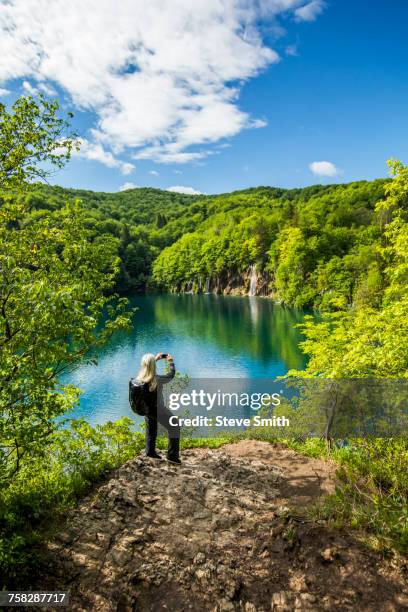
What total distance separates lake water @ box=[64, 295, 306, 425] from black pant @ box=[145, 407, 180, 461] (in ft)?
41.6

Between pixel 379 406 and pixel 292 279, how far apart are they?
54.5 metres

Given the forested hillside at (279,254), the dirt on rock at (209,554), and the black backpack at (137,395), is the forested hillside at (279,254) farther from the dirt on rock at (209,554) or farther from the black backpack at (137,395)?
the dirt on rock at (209,554)

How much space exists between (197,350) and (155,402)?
2719 cm

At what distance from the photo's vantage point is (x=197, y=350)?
33.1m

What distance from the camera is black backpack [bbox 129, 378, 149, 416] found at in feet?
18.8

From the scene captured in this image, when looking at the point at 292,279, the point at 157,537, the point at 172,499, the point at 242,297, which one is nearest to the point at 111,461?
the point at 172,499

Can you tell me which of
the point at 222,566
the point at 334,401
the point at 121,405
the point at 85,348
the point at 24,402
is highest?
the point at 85,348

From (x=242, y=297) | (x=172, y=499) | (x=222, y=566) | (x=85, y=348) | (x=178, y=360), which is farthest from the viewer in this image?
(x=242, y=297)

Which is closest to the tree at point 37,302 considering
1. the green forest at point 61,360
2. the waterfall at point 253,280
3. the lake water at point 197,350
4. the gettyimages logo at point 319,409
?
the green forest at point 61,360

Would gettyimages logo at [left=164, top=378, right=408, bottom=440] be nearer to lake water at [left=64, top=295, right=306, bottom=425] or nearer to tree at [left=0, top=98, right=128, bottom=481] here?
tree at [left=0, top=98, right=128, bottom=481]

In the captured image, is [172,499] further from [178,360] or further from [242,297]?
[242,297]

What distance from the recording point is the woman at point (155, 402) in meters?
5.79

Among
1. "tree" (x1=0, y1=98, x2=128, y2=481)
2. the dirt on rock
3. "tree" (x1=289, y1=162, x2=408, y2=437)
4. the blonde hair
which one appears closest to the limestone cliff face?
"tree" (x1=289, y1=162, x2=408, y2=437)

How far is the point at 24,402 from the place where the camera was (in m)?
4.46
